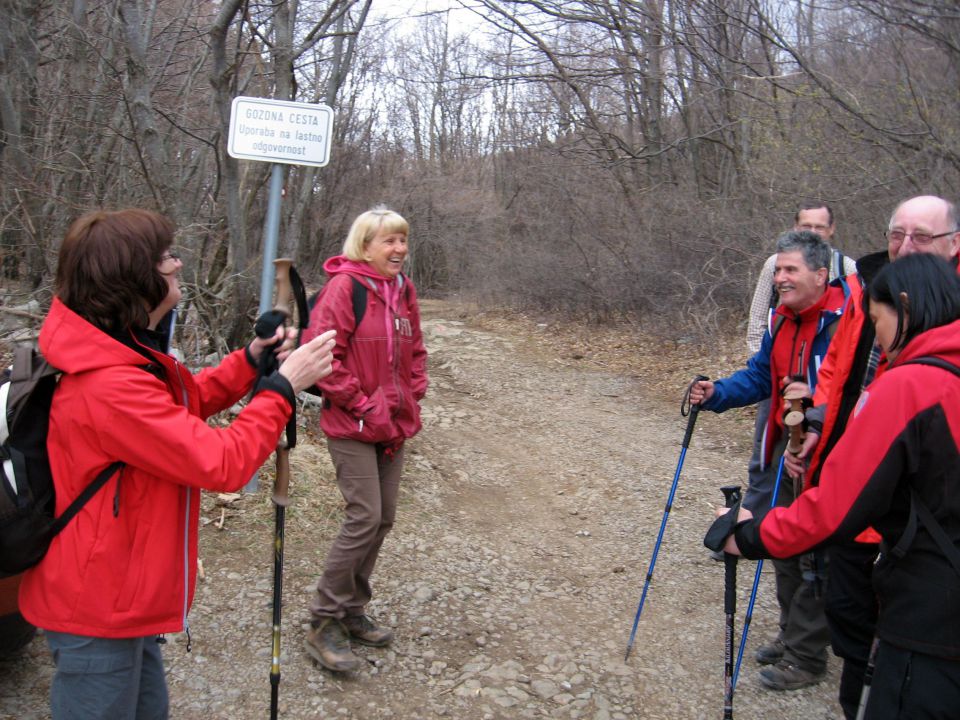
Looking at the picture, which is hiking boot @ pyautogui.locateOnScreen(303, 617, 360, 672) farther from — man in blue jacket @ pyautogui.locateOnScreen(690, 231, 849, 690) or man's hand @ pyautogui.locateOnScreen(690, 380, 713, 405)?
man's hand @ pyautogui.locateOnScreen(690, 380, 713, 405)

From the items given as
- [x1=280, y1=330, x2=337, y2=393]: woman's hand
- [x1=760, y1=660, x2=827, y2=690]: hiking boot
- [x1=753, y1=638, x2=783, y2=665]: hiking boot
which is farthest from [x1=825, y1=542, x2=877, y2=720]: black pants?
[x1=280, y1=330, x2=337, y2=393]: woman's hand

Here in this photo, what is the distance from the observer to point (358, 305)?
371 cm

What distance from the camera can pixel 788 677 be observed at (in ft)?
12.6

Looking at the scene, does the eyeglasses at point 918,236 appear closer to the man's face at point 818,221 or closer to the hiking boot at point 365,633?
the man's face at point 818,221

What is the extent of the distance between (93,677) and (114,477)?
1.86 feet

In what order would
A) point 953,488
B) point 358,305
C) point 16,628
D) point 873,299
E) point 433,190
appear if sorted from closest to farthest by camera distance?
point 953,488 → point 873,299 → point 16,628 → point 358,305 → point 433,190

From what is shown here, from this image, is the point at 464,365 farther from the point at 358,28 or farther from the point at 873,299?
the point at 873,299

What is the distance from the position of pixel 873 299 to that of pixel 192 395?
2195mm

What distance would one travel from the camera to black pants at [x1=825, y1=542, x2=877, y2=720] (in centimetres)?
292

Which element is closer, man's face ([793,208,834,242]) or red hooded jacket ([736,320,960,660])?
red hooded jacket ([736,320,960,660])

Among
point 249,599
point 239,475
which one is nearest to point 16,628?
point 249,599

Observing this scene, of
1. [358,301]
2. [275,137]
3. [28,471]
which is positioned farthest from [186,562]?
[275,137]

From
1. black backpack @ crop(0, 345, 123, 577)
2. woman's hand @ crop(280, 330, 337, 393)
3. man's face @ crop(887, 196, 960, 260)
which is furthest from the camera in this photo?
man's face @ crop(887, 196, 960, 260)

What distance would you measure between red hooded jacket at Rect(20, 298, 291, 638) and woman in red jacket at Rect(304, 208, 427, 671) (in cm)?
142
